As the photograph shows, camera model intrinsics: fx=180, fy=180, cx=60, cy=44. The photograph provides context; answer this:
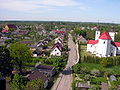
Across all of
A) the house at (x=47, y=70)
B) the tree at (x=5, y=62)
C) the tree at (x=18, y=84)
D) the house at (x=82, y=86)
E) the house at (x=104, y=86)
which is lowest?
the house at (x=104, y=86)

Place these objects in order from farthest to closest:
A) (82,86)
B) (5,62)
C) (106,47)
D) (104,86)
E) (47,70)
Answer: (106,47)
(47,70)
(5,62)
(104,86)
(82,86)

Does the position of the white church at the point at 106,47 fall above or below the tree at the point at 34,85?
above

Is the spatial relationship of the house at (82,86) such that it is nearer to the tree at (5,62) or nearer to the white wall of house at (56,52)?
the tree at (5,62)

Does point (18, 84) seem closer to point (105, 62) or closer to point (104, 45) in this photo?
point (105, 62)

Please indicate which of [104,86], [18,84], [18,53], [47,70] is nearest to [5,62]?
[18,53]

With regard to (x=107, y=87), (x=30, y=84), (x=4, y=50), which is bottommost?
(x=107, y=87)

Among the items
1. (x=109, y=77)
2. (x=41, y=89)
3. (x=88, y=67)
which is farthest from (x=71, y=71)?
(x=41, y=89)

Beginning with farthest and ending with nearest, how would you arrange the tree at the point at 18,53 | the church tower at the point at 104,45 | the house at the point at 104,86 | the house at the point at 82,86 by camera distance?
the church tower at the point at 104,45 < the tree at the point at 18,53 < the house at the point at 104,86 < the house at the point at 82,86

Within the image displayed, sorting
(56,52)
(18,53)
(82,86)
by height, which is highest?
(18,53)

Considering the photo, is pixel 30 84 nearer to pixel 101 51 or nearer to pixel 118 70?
pixel 118 70

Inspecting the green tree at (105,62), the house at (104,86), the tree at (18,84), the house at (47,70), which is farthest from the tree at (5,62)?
the green tree at (105,62)

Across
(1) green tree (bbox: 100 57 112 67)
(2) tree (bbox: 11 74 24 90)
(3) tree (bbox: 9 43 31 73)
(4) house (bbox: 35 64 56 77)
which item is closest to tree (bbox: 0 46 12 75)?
(3) tree (bbox: 9 43 31 73)
